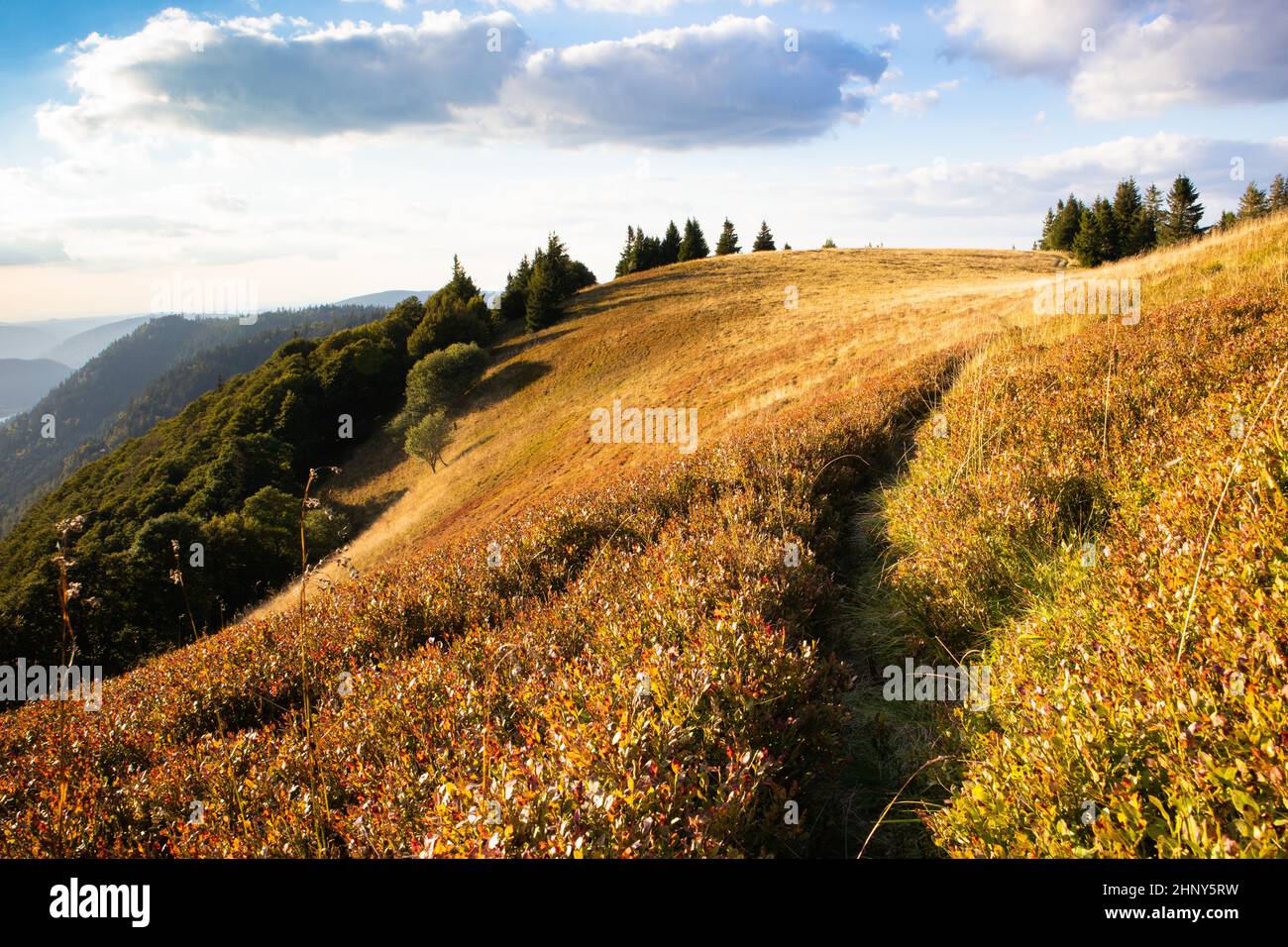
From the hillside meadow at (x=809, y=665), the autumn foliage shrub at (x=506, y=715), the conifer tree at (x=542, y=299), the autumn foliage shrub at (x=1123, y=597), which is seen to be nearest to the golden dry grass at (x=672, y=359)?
the conifer tree at (x=542, y=299)

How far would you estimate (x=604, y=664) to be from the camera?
4062mm

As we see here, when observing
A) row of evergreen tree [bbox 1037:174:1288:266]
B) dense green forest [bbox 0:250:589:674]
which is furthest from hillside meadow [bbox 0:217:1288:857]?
row of evergreen tree [bbox 1037:174:1288:266]

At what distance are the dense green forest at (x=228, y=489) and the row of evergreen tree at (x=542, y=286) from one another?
12.9 inches

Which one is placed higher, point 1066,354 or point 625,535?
point 1066,354

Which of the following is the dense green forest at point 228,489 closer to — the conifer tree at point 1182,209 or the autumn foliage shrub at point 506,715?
the autumn foliage shrub at point 506,715

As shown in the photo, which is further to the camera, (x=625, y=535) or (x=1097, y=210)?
(x=1097, y=210)

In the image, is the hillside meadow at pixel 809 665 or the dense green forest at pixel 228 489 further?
the dense green forest at pixel 228 489

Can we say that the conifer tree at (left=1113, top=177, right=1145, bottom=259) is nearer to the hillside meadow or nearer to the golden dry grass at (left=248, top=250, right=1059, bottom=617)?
the golden dry grass at (left=248, top=250, right=1059, bottom=617)

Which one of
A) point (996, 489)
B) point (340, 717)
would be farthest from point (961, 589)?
point (340, 717)

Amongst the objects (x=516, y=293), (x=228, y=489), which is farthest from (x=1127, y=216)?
(x=228, y=489)

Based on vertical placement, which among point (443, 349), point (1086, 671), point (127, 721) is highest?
point (443, 349)

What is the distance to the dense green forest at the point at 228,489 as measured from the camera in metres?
28.9

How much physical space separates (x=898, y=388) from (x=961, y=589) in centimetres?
715
